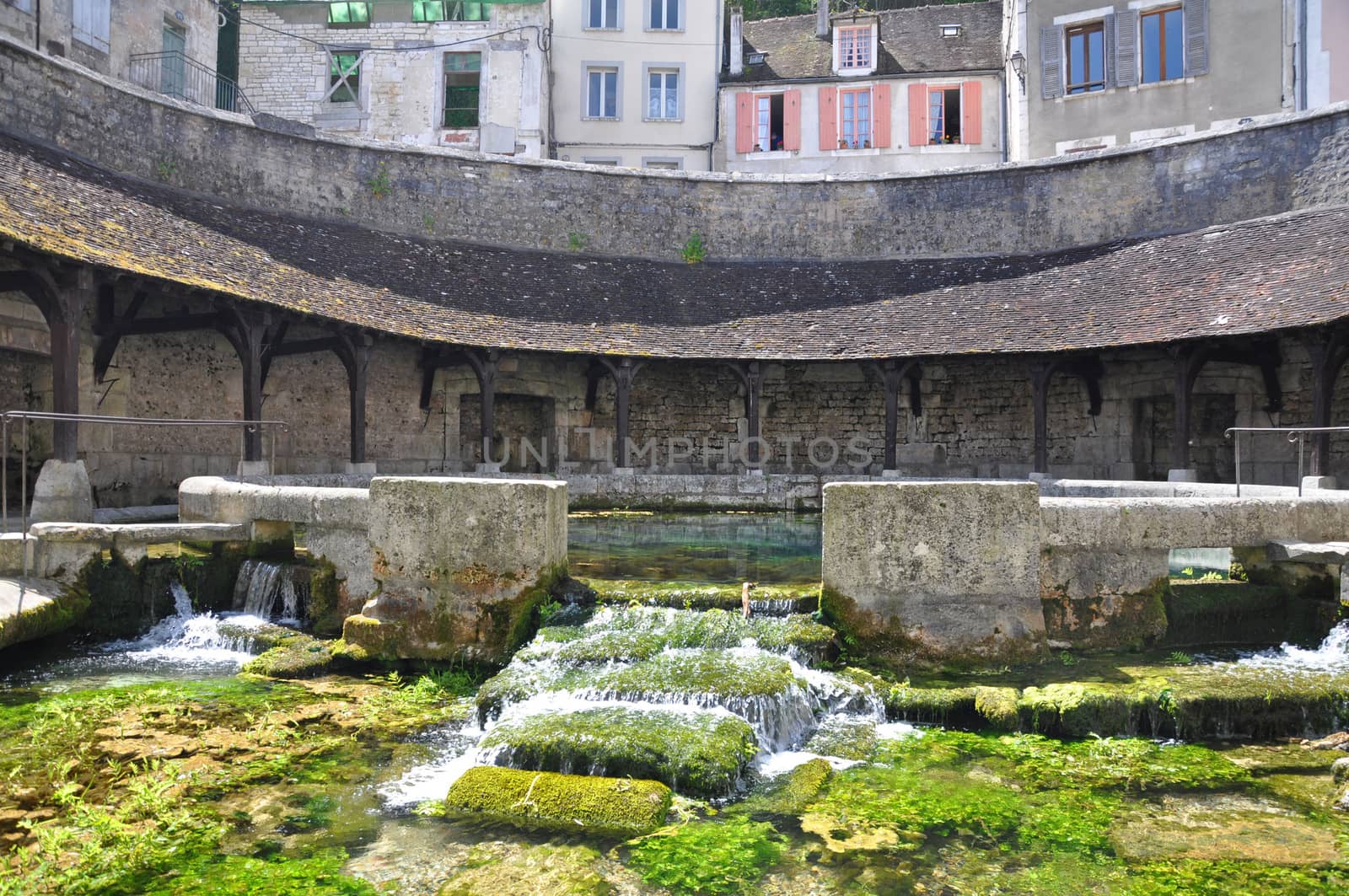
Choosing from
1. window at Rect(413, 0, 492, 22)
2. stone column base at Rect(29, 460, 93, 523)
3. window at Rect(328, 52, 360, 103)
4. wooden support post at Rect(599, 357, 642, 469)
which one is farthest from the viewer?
window at Rect(328, 52, 360, 103)

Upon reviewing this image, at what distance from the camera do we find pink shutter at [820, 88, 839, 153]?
2103 centimetres

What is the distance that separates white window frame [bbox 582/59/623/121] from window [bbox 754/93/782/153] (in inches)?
124

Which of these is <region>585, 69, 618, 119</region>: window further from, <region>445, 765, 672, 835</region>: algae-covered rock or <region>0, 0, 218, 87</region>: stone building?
<region>445, 765, 672, 835</region>: algae-covered rock

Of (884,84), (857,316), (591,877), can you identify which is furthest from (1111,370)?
(591,877)

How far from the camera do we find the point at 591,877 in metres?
3.12

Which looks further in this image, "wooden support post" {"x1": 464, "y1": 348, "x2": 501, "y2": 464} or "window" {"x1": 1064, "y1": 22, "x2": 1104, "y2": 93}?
"window" {"x1": 1064, "y1": 22, "x2": 1104, "y2": 93}

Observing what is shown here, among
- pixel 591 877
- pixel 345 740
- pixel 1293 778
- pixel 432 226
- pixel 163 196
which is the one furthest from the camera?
pixel 432 226

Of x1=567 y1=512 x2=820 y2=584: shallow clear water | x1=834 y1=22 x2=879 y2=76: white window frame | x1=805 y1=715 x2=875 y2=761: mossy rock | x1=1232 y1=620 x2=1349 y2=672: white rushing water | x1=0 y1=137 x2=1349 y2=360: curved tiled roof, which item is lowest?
x1=805 y1=715 x2=875 y2=761: mossy rock

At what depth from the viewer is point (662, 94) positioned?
2186 centimetres

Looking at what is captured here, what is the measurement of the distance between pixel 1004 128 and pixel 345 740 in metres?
20.0

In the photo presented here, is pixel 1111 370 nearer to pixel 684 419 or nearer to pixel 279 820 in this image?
pixel 684 419

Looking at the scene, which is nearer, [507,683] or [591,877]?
[591,877]

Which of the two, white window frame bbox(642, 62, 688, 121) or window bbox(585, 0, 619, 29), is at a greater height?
window bbox(585, 0, 619, 29)

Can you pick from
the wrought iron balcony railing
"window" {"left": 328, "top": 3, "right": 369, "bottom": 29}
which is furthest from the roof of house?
the wrought iron balcony railing
